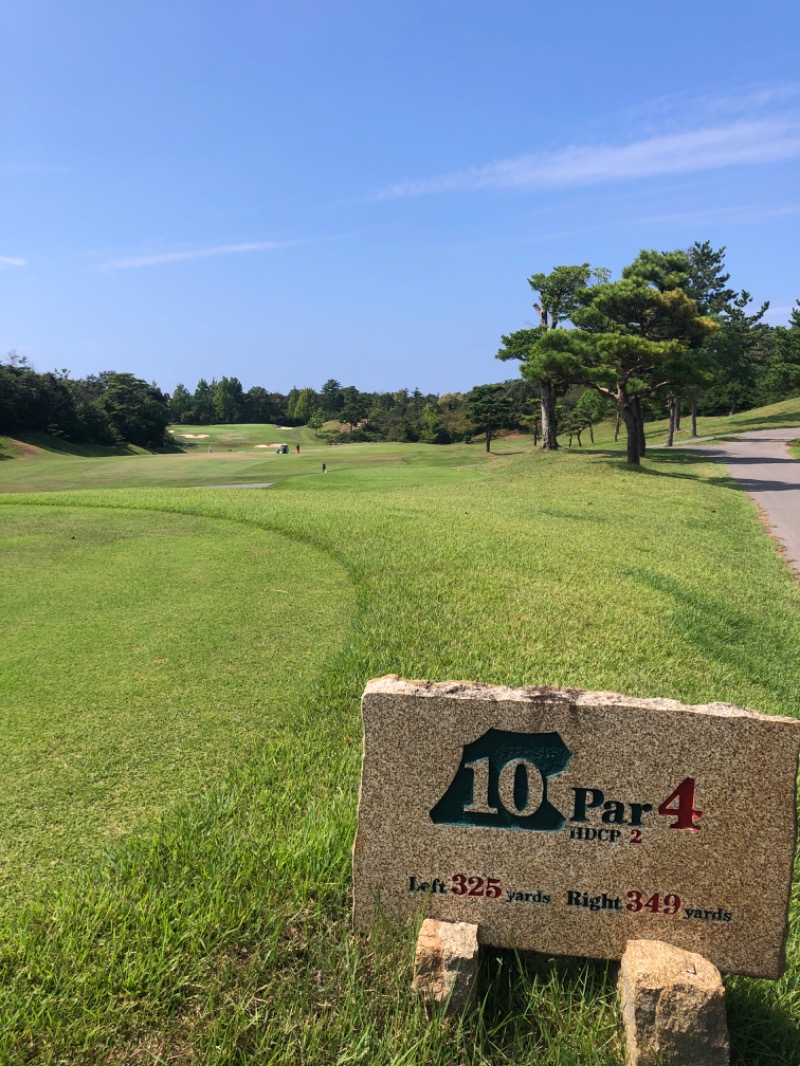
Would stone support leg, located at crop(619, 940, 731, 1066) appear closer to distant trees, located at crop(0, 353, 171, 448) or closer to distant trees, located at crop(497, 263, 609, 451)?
distant trees, located at crop(497, 263, 609, 451)

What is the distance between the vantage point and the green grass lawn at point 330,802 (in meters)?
2.29

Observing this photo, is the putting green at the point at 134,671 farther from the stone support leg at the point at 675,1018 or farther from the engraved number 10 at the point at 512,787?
the stone support leg at the point at 675,1018

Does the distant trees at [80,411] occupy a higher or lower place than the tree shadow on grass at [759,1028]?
higher

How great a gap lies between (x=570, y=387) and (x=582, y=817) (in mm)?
31260

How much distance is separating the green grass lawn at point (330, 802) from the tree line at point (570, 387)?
518 inches

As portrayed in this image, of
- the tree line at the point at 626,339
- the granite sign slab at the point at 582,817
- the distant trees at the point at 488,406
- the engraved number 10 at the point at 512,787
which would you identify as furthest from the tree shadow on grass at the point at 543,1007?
the distant trees at the point at 488,406

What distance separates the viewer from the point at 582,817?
7.67 feet

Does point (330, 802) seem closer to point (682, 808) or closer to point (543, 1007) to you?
point (543, 1007)

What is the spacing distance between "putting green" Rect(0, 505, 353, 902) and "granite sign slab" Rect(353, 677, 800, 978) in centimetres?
145

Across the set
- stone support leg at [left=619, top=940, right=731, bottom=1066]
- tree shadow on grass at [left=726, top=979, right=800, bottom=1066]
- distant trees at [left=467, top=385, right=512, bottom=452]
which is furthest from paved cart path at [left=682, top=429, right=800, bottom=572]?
distant trees at [left=467, top=385, right=512, bottom=452]

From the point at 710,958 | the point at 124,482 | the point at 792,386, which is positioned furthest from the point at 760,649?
the point at 792,386

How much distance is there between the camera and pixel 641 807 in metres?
2.30

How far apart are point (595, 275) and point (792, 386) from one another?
17526mm

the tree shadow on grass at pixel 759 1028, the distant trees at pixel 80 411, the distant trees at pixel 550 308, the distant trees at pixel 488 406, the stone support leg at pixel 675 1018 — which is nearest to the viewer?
the stone support leg at pixel 675 1018
